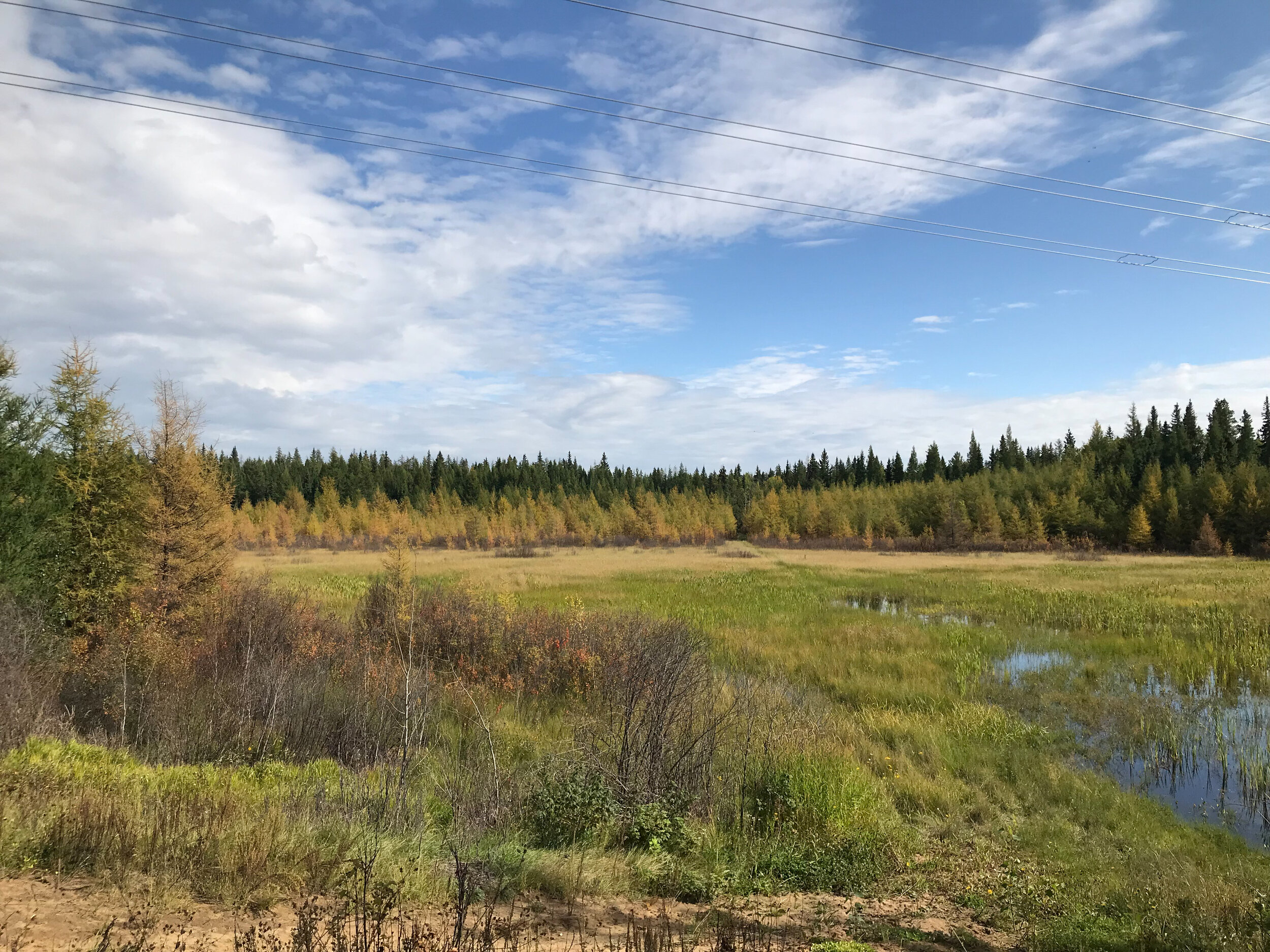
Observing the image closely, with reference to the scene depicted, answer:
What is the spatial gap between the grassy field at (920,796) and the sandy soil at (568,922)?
0.25 meters

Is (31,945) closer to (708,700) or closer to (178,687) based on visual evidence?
(708,700)

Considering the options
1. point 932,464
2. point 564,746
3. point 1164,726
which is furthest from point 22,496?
point 932,464

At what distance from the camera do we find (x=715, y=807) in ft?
26.8

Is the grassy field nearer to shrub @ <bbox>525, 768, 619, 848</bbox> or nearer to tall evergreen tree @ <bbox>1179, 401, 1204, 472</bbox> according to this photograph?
shrub @ <bbox>525, 768, 619, 848</bbox>

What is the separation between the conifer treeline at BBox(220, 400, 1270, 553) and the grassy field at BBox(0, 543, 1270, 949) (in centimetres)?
4265

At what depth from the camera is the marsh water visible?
9.45 m

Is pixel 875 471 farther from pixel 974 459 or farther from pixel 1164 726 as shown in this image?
pixel 1164 726

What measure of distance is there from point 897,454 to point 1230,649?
11590 cm

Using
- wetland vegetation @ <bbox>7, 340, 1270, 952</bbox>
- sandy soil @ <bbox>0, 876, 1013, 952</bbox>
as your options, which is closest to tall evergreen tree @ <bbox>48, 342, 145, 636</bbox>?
wetland vegetation @ <bbox>7, 340, 1270, 952</bbox>

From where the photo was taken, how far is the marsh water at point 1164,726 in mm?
9445

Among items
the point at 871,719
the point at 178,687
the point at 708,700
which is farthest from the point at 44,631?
the point at 871,719

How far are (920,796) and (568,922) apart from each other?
19.4 ft

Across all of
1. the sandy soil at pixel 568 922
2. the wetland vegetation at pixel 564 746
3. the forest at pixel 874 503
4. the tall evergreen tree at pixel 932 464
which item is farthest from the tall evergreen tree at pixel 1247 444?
the sandy soil at pixel 568 922

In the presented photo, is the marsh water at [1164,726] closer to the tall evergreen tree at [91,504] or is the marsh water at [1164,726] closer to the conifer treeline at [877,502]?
the tall evergreen tree at [91,504]
